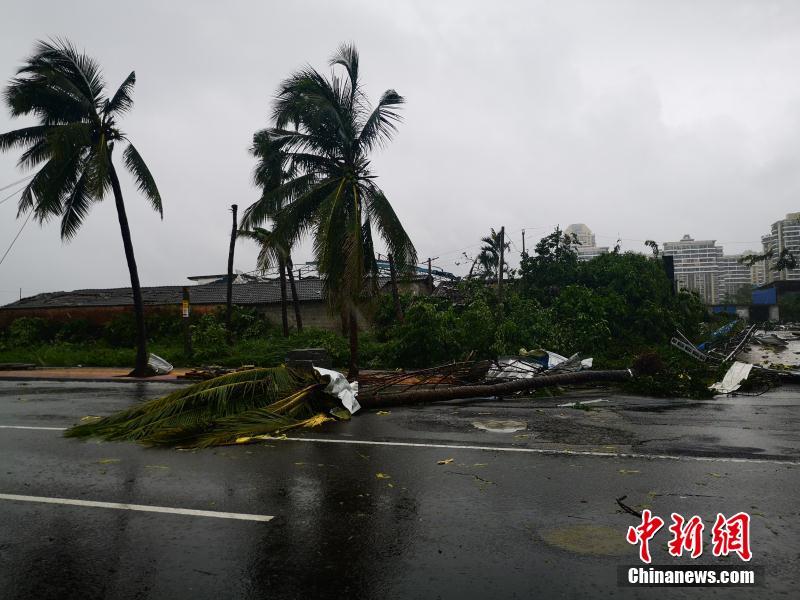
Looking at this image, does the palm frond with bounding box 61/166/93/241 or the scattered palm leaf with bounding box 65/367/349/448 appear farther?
the palm frond with bounding box 61/166/93/241

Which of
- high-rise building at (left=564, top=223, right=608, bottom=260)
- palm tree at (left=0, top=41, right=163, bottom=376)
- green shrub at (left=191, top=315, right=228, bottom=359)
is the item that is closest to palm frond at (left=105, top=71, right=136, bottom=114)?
palm tree at (left=0, top=41, right=163, bottom=376)

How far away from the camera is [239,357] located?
2089 centimetres

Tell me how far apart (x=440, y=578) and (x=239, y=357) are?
729 inches

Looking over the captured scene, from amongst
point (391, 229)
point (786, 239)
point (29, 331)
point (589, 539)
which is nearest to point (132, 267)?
point (391, 229)

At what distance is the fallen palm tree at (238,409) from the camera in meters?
7.78

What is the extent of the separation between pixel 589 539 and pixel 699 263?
349 ft

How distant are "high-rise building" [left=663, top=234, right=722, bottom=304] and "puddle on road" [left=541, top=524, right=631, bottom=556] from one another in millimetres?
97779

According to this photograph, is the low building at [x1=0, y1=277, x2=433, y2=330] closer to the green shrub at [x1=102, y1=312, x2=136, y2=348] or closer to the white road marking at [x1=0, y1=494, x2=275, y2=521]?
the green shrub at [x1=102, y1=312, x2=136, y2=348]

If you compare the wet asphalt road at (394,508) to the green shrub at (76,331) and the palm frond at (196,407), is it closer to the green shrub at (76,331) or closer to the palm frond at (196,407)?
the palm frond at (196,407)

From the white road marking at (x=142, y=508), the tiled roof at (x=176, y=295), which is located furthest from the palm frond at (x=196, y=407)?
the tiled roof at (x=176, y=295)

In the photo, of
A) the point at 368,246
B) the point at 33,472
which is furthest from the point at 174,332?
the point at 33,472

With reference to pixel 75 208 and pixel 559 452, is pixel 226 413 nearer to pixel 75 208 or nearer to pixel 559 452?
pixel 559 452

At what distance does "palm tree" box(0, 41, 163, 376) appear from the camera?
16844mm

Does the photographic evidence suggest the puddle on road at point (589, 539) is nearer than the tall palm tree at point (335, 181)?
Yes
